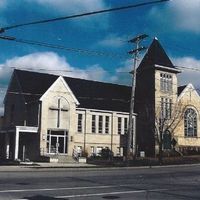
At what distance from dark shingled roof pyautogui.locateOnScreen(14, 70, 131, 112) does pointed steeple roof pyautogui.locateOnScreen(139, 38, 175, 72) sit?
5269mm

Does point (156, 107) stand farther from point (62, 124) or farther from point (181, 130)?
point (62, 124)

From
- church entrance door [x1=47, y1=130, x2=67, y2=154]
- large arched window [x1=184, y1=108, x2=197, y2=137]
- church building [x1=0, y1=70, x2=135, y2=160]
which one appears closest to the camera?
church building [x1=0, y1=70, x2=135, y2=160]

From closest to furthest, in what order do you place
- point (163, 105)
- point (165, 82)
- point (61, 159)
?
point (61, 159) → point (163, 105) → point (165, 82)

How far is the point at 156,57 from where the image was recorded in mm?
62188

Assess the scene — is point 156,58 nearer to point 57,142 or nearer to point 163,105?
point 163,105

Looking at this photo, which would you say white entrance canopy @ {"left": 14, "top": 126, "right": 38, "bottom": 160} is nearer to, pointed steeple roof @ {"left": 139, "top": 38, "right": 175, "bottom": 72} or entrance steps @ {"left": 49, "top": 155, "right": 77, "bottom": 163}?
entrance steps @ {"left": 49, "top": 155, "right": 77, "bottom": 163}

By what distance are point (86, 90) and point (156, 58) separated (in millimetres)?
10646

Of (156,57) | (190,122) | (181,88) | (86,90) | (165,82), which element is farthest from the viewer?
(181,88)

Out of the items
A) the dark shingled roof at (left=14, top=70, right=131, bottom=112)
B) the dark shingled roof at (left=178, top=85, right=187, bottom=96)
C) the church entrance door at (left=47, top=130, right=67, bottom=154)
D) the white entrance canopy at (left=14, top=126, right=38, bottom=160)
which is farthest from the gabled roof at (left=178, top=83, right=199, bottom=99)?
the white entrance canopy at (left=14, top=126, right=38, bottom=160)

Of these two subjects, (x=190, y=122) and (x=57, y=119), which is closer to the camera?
(x=57, y=119)

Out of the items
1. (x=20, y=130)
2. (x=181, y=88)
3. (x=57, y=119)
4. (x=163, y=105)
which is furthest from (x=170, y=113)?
(x=20, y=130)

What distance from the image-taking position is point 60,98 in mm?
51719

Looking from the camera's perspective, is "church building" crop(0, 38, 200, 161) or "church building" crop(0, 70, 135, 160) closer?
"church building" crop(0, 70, 135, 160)

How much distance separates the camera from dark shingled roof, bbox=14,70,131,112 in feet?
173
